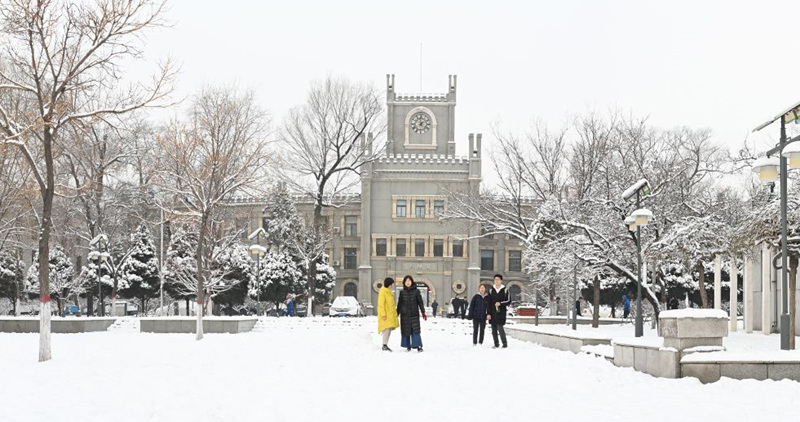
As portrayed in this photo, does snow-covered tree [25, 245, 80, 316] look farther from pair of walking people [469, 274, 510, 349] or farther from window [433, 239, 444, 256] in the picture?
pair of walking people [469, 274, 510, 349]

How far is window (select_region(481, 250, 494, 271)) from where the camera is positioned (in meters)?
61.5

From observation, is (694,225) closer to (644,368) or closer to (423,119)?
(644,368)

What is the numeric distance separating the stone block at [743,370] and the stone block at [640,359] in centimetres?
127

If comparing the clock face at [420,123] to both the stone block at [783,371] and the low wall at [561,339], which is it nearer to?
the low wall at [561,339]

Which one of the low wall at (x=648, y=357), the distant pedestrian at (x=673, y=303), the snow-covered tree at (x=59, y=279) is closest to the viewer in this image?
the low wall at (x=648, y=357)

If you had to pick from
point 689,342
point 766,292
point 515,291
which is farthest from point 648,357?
point 515,291

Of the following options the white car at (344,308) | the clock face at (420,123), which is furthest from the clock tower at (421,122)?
the white car at (344,308)

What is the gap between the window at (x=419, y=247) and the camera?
56125 millimetres

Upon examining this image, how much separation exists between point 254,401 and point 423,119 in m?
47.7

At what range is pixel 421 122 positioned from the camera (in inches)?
2293

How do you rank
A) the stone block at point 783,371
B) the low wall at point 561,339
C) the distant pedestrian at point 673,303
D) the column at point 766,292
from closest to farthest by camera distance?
1. the stone block at point 783,371
2. the low wall at point 561,339
3. the column at point 766,292
4. the distant pedestrian at point 673,303

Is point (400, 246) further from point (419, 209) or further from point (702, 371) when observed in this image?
point (702, 371)

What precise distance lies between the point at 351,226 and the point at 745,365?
49.9 metres

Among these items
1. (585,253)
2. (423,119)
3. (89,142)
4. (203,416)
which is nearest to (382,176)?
(423,119)
